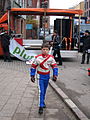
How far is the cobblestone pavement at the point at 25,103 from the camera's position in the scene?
5.50 meters

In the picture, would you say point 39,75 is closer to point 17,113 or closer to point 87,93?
point 17,113

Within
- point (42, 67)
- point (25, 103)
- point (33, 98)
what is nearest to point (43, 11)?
point (33, 98)

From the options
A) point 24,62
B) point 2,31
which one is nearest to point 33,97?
point 24,62

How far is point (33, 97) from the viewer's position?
23.0 feet

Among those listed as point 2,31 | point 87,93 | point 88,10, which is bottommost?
point 87,93

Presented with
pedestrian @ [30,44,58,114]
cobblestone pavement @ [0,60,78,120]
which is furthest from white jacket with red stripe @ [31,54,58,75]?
cobblestone pavement @ [0,60,78,120]

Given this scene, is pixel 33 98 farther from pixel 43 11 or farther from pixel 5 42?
pixel 43 11

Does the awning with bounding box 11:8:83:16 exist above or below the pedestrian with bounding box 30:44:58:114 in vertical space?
above

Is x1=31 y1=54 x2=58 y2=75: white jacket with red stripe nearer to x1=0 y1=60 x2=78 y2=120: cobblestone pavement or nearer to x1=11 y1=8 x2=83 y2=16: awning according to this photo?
x1=0 y1=60 x2=78 y2=120: cobblestone pavement

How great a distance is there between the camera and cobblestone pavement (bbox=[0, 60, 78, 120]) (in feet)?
18.1

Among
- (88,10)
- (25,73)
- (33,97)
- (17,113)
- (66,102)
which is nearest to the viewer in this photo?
(17,113)

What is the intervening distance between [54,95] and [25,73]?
145 inches

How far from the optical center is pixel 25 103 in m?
6.41

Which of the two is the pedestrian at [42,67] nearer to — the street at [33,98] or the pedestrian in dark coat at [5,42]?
the street at [33,98]
